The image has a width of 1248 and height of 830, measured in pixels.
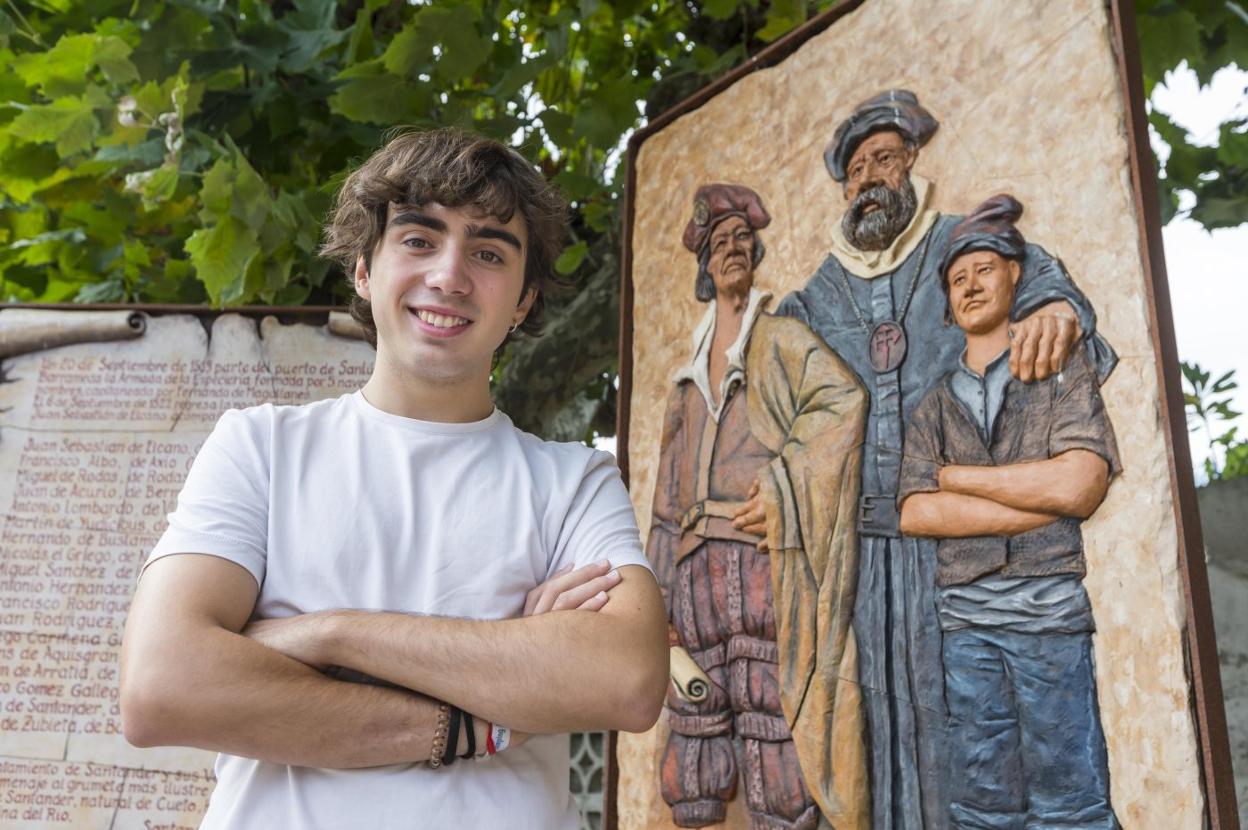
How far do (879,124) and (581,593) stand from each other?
1239 millimetres

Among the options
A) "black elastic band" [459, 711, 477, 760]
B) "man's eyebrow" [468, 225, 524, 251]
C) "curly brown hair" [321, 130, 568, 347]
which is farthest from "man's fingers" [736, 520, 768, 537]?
"black elastic band" [459, 711, 477, 760]

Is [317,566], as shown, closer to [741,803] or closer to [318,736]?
[318,736]

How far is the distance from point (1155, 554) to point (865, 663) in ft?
2.02

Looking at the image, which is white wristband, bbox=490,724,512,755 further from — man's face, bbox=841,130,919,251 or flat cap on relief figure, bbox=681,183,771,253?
flat cap on relief figure, bbox=681,183,771,253

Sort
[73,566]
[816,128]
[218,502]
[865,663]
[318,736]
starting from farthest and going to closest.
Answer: [73,566] < [816,128] < [865,663] < [218,502] < [318,736]

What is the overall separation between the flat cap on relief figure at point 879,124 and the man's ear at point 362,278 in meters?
1.04

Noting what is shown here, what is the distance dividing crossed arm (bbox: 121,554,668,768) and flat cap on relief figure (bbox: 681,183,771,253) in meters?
1.30

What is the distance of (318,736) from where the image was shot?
146 cm

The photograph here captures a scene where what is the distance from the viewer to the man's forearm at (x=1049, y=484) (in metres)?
1.74

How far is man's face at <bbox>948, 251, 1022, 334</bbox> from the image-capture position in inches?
76.1

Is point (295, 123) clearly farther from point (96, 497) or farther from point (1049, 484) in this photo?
point (1049, 484)

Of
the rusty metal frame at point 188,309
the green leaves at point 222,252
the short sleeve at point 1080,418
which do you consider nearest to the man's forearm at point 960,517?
the short sleeve at point 1080,418

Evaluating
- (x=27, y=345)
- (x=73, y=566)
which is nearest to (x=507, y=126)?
(x=27, y=345)

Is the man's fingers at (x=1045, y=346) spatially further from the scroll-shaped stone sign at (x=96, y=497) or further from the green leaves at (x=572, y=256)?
the green leaves at (x=572, y=256)
